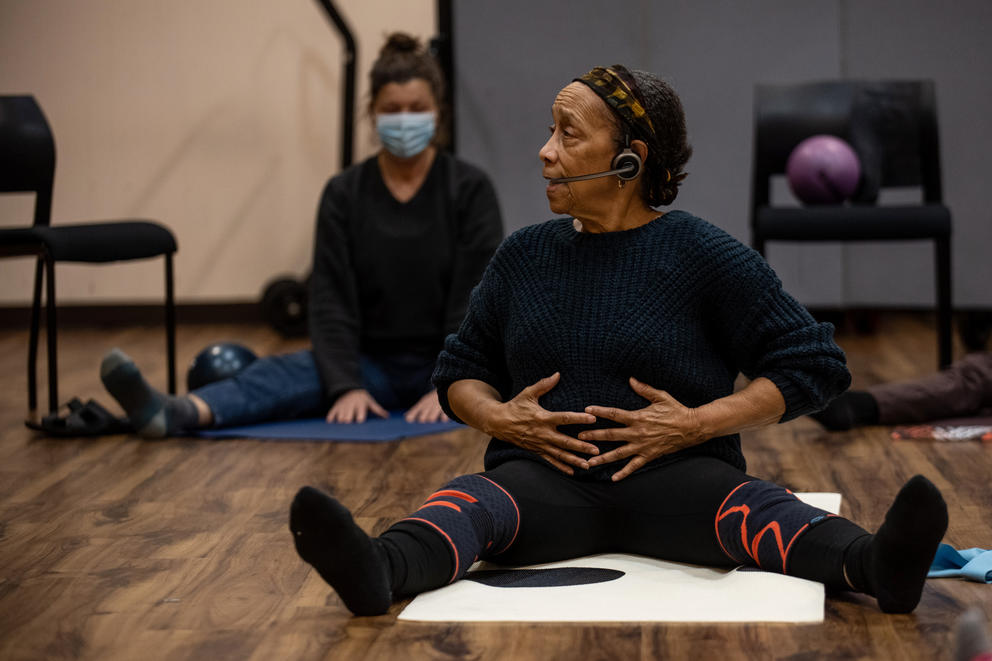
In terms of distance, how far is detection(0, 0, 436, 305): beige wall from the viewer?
5.04 m

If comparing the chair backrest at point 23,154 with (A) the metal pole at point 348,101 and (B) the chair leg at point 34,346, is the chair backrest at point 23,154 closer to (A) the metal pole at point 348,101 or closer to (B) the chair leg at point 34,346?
(B) the chair leg at point 34,346

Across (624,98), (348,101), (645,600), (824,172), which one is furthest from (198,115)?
(645,600)

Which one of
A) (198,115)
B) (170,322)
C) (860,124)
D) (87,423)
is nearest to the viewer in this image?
(87,423)

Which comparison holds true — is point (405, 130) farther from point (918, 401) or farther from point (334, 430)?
point (918, 401)

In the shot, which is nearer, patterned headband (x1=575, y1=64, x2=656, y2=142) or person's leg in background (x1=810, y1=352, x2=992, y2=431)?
patterned headband (x1=575, y1=64, x2=656, y2=142)

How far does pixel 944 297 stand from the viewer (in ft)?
Answer: 11.7

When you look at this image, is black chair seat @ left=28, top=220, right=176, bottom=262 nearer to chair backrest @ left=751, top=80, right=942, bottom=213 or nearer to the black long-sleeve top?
the black long-sleeve top

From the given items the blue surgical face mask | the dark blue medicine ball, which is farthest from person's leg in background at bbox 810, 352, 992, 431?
the dark blue medicine ball

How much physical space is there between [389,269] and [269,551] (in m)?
1.29

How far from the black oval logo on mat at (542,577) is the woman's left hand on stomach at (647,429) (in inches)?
5.9

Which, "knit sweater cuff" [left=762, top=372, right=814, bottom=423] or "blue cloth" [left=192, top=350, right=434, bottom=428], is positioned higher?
"knit sweater cuff" [left=762, top=372, right=814, bottom=423]

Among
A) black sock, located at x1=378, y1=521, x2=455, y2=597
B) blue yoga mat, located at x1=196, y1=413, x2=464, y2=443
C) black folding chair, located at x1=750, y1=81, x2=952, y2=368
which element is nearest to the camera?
black sock, located at x1=378, y1=521, x2=455, y2=597

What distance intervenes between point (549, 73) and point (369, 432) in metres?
2.34

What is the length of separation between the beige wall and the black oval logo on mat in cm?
350
